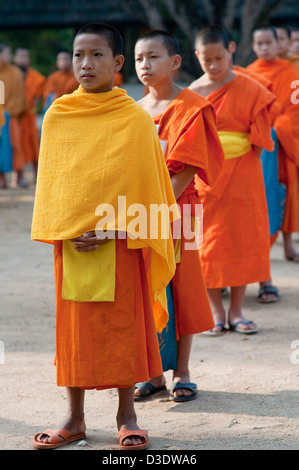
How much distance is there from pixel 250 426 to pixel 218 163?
1.33 metres

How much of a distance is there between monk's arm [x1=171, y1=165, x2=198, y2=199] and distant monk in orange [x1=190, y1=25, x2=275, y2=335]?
1.15 m

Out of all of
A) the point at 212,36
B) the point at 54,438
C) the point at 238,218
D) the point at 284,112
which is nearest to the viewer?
the point at 54,438

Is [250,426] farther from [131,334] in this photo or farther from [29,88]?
[29,88]

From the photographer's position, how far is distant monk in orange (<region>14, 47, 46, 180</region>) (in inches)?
522

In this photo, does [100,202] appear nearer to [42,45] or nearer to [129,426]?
[129,426]

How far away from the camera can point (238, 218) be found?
5.36m

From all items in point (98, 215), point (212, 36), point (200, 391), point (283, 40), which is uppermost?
point (283, 40)

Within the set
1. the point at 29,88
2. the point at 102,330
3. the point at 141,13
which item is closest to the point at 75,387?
the point at 102,330

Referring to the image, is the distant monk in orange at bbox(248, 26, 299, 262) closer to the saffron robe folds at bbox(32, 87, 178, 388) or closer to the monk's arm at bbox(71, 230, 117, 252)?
the saffron robe folds at bbox(32, 87, 178, 388)

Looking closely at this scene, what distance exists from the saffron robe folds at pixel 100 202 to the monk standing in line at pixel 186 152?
562 mm

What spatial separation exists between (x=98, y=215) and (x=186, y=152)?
2.62ft

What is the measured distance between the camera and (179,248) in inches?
165

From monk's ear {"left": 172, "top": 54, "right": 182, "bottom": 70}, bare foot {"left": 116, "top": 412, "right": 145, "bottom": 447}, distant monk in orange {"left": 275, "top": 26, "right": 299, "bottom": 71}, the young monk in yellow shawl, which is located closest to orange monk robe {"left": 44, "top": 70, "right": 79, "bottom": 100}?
distant monk in orange {"left": 275, "top": 26, "right": 299, "bottom": 71}

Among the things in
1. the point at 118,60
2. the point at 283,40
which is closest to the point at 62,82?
the point at 283,40
